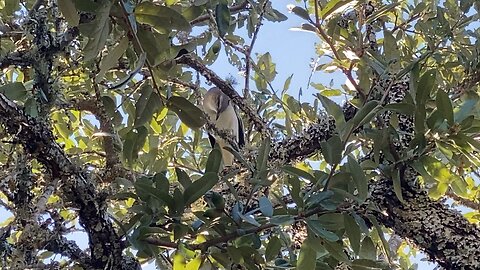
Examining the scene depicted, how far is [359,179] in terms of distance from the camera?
1104 millimetres

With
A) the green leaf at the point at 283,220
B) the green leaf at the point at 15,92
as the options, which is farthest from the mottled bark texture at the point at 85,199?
the green leaf at the point at 283,220

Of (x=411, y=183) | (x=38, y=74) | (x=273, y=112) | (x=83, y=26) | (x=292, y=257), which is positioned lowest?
(x=292, y=257)

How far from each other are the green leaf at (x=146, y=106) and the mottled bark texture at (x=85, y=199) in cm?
17

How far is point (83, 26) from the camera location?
0.97 m

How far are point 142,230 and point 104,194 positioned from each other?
0.20m

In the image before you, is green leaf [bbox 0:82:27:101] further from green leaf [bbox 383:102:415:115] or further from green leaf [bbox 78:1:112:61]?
green leaf [bbox 383:102:415:115]

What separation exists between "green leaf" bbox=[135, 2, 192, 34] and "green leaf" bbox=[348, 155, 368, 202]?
35 centimetres

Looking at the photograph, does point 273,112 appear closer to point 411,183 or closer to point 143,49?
point 411,183

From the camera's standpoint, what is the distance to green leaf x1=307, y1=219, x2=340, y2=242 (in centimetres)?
102

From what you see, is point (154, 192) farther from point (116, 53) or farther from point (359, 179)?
point (359, 179)

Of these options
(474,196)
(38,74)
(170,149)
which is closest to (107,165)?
(170,149)

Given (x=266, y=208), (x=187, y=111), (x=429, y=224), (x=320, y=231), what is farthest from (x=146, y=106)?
(x=429, y=224)

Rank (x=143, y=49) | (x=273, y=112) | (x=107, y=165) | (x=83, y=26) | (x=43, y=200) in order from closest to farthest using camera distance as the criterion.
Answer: (x=83, y=26) < (x=143, y=49) < (x=43, y=200) < (x=107, y=165) < (x=273, y=112)

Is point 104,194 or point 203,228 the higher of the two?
point 104,194
